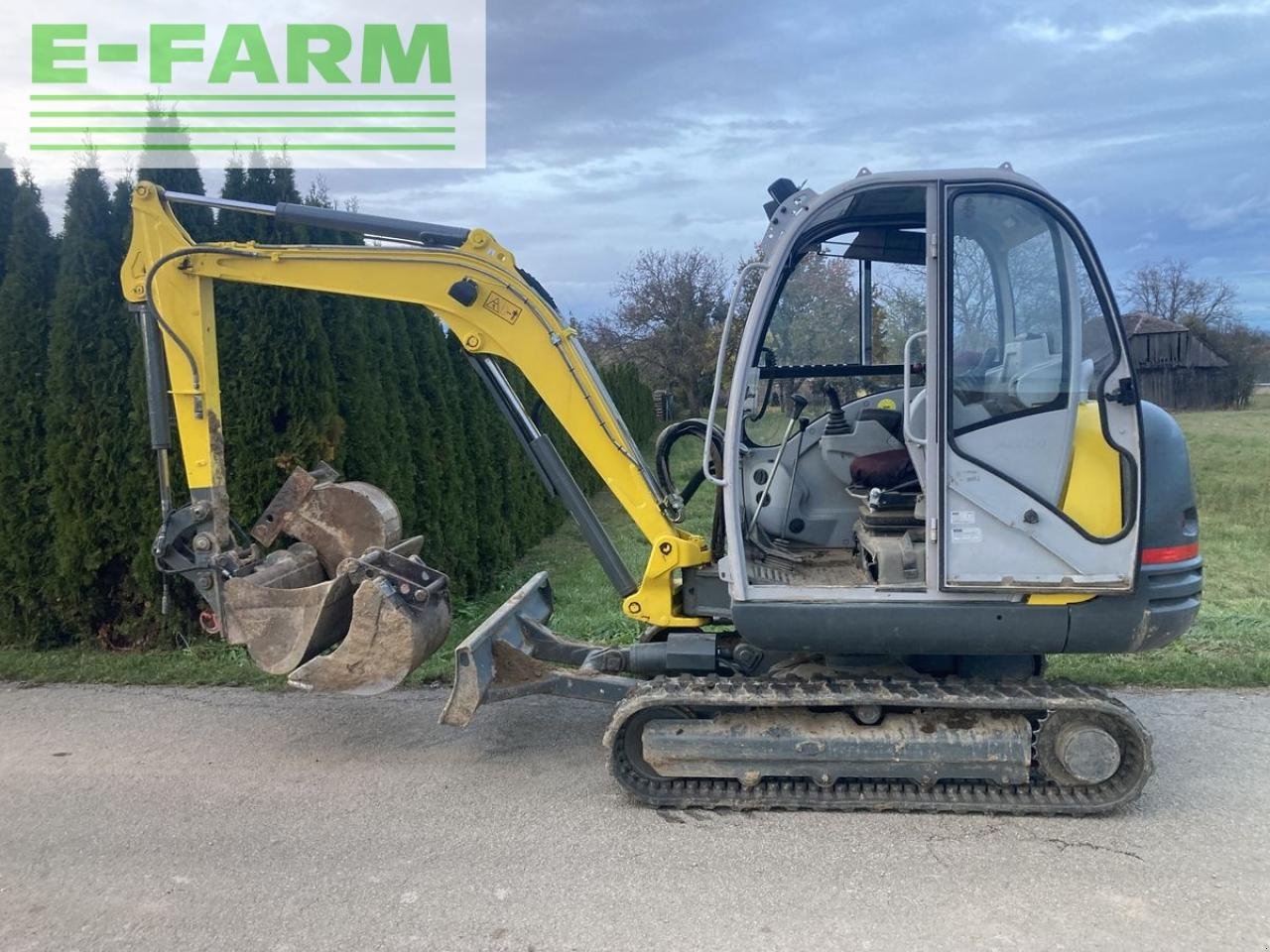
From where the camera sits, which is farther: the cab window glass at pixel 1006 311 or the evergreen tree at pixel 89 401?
the evergreen tree at pixel 89 401

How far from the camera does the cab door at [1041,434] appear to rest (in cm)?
380

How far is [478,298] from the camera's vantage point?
14.8 feet

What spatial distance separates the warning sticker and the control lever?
4.85 ft

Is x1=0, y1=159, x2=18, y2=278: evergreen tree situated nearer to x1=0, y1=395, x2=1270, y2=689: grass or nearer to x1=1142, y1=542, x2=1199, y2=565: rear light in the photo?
x1=0, y1=395, x2=1270, y2=689: grass

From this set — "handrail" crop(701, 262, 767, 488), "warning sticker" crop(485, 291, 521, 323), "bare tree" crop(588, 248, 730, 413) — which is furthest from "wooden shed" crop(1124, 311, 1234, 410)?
"warning sticker" crop(485, 291, 521, 323)

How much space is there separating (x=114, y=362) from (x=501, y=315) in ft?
12.7

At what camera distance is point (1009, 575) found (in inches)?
152

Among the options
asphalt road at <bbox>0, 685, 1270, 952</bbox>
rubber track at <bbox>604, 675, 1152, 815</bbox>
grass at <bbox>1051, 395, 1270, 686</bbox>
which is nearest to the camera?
asphalt road at <bbox>0, 685, 1270, 952</bbox>

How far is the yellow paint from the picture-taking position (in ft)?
12.5

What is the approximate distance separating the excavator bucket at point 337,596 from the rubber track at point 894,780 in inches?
43.1

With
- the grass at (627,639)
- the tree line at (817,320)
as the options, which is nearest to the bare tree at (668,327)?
the tree line at (817,320)

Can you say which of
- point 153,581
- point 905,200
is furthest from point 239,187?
point 905,200

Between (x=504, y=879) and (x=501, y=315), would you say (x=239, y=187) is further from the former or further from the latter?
(x=504, y=879)

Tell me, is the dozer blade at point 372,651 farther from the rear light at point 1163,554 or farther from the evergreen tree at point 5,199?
the evergreen tree at point 5,199
